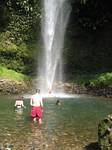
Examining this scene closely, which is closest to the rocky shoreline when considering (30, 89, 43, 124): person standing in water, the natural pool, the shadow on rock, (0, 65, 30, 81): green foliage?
(0, 65, 30, 81): green foliage

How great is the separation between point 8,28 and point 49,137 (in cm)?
2812

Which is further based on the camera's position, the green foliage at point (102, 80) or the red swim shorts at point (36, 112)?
the green foliage at point (102, 80)

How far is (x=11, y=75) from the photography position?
39219 millimetres

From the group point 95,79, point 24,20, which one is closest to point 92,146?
point 95,79

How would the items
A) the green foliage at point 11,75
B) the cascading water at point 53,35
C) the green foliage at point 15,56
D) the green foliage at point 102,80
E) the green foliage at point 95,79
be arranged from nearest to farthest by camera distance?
1. the green foliage at point 102,80
2. the green foliage at point 95,79
3. the green foliage at point 11,75
4. the green foliage at point 15,56
5. the cascading water at point 53,35

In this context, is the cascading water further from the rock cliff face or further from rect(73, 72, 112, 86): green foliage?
the rock cliff face

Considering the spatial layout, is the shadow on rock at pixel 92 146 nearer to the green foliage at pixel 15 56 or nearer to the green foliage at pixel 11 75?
the green foliage at pixel 11 75

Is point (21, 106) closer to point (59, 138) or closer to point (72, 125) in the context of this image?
point (72, 125)

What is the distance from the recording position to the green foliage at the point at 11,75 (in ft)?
126

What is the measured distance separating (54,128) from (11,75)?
66.8 ft

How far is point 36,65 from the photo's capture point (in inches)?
1689

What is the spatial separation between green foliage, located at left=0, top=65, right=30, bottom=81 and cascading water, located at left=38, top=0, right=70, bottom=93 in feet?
8.37

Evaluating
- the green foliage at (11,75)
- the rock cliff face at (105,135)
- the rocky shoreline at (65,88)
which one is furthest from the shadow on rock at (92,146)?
the green foliage at (11,75)

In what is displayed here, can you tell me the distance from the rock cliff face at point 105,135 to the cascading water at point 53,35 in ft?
90.2
